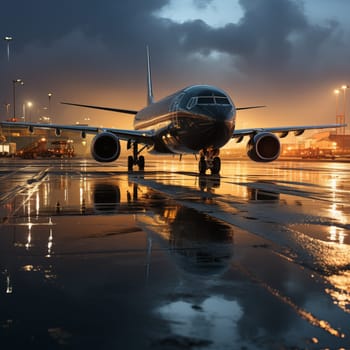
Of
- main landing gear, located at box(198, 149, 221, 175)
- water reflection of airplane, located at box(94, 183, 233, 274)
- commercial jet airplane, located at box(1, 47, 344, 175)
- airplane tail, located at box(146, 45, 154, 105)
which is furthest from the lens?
airplane tail, located at box(146, 45, 154, 105)

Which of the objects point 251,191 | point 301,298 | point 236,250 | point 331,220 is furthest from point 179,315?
point 251,191

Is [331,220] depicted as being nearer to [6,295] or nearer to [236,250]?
[236,250]

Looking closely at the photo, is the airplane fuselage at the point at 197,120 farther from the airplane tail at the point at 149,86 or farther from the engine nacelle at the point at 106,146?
the airplane tail at the point at 149,86

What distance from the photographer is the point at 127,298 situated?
4340 mm

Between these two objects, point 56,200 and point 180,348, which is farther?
point 56,200

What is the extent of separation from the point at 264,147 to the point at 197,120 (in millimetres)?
4778

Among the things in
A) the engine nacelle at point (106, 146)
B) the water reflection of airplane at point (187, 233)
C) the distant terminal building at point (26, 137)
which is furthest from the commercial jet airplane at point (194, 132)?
the distant terminal building at point (26, 137)

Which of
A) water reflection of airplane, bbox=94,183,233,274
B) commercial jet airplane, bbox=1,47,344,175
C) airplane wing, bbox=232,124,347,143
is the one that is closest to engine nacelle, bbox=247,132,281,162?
commercial jet airplane, bbox=1,47,344,175

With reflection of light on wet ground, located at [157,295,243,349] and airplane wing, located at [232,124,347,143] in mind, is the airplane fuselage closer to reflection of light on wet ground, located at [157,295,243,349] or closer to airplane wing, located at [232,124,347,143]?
airplane wing, located at [232,124,347,143]

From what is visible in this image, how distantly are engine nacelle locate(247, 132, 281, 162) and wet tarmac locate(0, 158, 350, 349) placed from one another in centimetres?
1562

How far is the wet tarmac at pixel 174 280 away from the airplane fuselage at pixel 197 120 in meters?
12.4

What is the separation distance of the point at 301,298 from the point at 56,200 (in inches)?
363

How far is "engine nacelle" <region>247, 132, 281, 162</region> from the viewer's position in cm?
2552

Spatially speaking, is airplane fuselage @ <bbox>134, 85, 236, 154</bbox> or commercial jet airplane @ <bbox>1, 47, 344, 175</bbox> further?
commercial jet airplane @ <bbox>1, 47, 344, 175</bbox>
